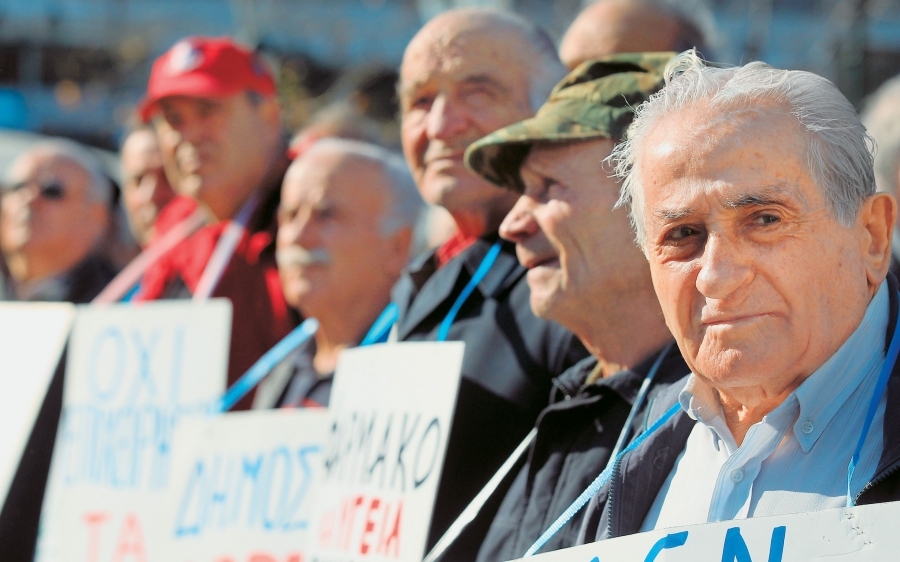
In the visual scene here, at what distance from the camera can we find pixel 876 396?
1720 millimetres

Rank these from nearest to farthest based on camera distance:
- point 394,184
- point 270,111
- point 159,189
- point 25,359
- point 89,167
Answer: point 394,184 → point 25,359 → point 270,111 → point 159,189 → point 89,167

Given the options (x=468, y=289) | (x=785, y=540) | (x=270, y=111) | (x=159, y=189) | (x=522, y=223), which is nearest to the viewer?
(x=785, y=540)

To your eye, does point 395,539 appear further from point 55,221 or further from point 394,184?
point 55,221

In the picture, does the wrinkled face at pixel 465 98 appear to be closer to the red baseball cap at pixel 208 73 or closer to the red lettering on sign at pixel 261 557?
the red lettering on sign at pixel 261 557

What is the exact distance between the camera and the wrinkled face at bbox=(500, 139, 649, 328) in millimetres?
2535

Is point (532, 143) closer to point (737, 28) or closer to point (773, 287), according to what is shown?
point (773, 287)

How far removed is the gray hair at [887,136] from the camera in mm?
3396

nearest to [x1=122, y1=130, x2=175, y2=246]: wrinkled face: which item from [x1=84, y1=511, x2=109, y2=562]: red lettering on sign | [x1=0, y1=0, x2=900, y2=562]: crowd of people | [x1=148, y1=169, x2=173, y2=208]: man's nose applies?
[x1=148, y1=169, x2=173, y2=208]: man's nose

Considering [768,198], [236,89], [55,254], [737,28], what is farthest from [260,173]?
[737,28]

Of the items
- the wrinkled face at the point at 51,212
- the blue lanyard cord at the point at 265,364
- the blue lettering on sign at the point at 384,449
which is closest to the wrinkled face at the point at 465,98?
the blue lettering on sign at the point at 384,449

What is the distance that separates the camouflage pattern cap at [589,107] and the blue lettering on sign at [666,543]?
1.02 m

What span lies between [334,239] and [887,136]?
1.72 meters

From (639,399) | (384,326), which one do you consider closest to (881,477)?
(639,399)

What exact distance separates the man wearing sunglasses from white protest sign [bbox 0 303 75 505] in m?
1.48
